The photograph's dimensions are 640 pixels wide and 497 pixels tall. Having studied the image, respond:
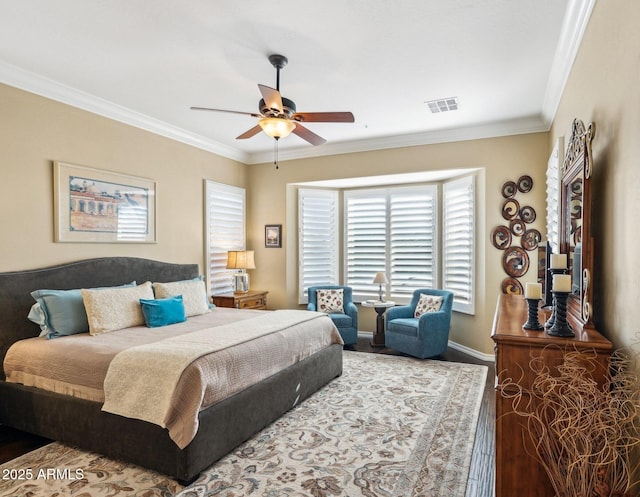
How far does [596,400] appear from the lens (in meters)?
1.47

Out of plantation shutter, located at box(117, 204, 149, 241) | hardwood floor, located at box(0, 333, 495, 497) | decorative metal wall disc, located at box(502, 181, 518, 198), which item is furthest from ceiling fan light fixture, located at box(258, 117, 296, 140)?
decorative metal wall disc, located at box(502, 181, 518, 198)

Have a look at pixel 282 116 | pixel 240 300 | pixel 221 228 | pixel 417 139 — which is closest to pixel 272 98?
pixel 282 116

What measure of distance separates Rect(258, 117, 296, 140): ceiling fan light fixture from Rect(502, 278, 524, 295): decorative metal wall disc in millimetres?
3335

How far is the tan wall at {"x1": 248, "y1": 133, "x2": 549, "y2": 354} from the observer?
491 cm

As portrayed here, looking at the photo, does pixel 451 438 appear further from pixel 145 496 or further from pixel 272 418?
pixel 145 496

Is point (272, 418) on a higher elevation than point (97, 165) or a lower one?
lower

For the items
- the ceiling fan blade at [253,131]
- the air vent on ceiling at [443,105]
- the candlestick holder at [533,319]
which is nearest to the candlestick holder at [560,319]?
the candlestick holder at [533,319]

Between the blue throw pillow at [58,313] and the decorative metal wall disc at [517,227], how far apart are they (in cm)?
471

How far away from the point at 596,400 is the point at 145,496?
2388 mm

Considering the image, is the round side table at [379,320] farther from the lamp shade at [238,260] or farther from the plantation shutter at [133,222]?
the plantation shutter at [133,222]

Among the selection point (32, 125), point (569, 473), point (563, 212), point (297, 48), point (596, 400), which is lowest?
point (569, 473)

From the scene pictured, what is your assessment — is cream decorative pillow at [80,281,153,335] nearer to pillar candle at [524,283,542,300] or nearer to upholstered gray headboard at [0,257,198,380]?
upholstered gray headboard at [0,257,198,380]

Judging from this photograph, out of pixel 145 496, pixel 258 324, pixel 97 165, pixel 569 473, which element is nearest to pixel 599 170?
pixel 569 473

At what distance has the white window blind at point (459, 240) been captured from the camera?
5.34 m
